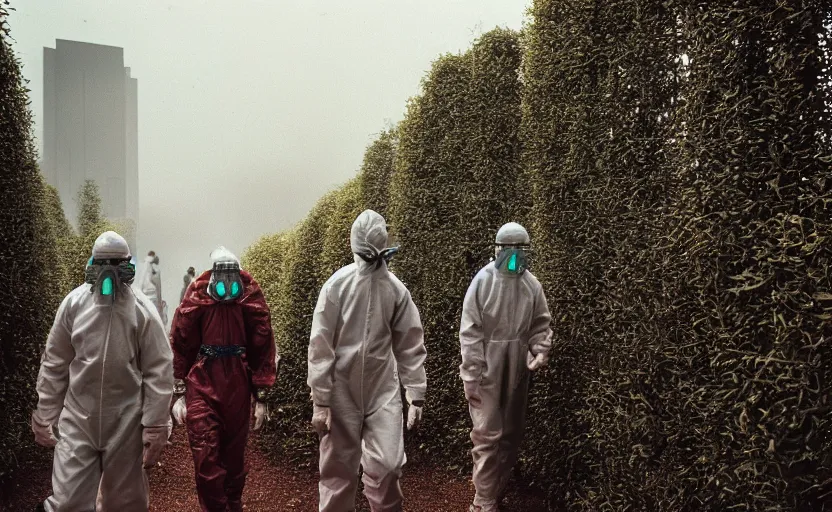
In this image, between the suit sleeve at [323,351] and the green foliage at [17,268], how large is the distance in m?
2.59

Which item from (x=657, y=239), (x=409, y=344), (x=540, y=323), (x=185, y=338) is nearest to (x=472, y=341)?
(x=540, y=323)

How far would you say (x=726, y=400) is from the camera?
432 cm

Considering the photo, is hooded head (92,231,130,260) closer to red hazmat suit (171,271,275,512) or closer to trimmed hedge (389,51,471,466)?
red hazmat suit (171,271,275,512)

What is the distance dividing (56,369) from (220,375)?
51.1 inches

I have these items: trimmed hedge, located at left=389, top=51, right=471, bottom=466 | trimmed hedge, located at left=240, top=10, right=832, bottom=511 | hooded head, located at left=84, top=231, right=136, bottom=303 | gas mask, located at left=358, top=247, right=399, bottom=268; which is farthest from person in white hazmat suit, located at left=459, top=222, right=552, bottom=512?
hooded head, located at left=84, top=231, right=136, bottom=303

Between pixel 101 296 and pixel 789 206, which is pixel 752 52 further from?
pixel 101 296

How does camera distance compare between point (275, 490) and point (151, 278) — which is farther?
point (151, 278)

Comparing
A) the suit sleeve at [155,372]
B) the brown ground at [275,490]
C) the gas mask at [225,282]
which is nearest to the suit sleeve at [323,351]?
the suit sleeve at [155,372]

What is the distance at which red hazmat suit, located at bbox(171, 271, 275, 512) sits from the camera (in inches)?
238

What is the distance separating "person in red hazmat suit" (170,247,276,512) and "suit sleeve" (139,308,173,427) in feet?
3.00

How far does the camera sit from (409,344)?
18.6ft

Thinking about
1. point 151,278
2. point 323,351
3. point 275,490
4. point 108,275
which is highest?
point 108,275

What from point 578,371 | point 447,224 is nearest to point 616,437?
point 578,371

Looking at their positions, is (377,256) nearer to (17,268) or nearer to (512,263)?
(512,263)
